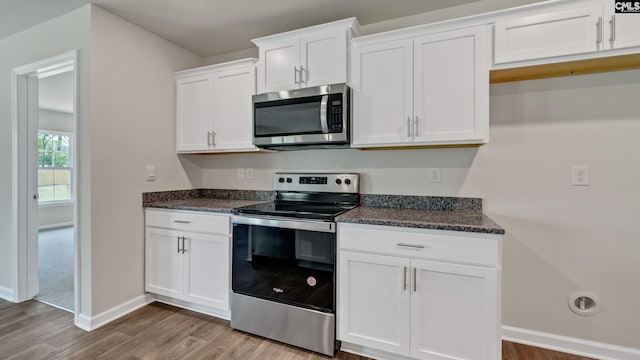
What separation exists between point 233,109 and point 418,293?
6.68ft

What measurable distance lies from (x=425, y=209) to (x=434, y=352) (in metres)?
0.95

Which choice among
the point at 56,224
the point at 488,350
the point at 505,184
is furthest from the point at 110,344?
the point at 56,224

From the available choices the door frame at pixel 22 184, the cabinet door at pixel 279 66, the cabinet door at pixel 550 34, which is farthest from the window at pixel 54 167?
the cabinet door at pixel 550 34

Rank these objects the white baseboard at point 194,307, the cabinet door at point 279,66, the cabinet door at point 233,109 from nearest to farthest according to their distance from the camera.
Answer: the cabinet door at point 279,66 → the white baseboard at point 194,307 → the cabinet door at point 233,109

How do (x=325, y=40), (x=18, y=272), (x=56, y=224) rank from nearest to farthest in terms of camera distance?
(x=325, y=40), (x=18, y=272), (x=56, y=224)

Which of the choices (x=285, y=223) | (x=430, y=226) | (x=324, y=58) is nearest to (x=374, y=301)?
(x=430, y=226)

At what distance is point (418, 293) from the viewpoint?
5.60ft

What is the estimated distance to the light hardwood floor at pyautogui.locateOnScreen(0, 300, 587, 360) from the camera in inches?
74.8

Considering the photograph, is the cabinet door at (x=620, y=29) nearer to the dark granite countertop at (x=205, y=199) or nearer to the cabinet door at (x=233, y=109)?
the cabinet door at (x=233, y=109)

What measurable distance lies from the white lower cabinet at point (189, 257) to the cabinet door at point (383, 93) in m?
1.26

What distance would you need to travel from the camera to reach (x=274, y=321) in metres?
2.05

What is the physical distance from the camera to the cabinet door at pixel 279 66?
7.38ft

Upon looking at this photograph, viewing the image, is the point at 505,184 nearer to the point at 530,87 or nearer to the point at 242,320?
the point at 530,87

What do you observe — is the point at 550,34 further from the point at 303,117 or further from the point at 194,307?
Answer: the point at 194,307
